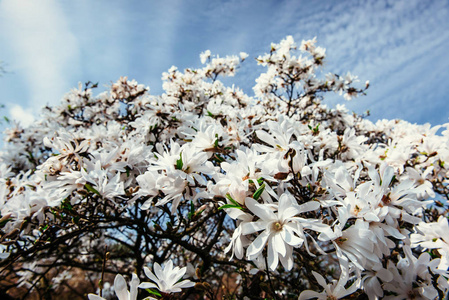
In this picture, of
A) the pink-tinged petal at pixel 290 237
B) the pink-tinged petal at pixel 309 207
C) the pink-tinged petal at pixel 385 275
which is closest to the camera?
the pink-tinged petal at pixel 290 237

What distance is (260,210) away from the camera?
3.29 ft

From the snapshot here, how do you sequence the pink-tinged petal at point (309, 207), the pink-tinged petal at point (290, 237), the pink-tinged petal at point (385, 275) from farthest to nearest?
the pink-tinged petal at point (385, 275) → the pink-tinged petal at point (309, 207) → the pink-tinged petal at point (290, 237)

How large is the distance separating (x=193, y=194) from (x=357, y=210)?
0.89 metres

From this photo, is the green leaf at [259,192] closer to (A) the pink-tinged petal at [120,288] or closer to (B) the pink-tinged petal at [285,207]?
(B) the pink-tinged petal at [285,207]

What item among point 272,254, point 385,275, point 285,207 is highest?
point 285,207

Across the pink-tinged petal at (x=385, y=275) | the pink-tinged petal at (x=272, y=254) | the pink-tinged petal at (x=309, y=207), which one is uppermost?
the pink-tinged petal at (x=309, y=207)

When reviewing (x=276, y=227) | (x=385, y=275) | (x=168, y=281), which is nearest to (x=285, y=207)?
(x=276, y=227)

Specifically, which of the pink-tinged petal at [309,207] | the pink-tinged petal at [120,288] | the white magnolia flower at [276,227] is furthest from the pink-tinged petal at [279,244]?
the pink-tinged petal at [120,288]

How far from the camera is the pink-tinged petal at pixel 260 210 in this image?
3.27 ft

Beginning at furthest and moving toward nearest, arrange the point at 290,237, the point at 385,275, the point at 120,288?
the point at 385,275 → the point at 120,288 → the point at 290,237

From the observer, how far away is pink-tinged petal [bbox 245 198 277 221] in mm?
997

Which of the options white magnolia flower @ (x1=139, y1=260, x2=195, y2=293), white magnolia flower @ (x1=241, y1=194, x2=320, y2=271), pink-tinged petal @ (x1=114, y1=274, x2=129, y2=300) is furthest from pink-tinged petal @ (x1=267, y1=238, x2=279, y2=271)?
pink-tinged petal @ (x1=114, y1=274, x2=129, y2=300)

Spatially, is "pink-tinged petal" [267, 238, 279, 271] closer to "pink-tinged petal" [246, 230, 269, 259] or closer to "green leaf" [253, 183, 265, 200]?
"pink-tinged petal" [246, 230, 269, 259]

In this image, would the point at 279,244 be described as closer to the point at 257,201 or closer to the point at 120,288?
the point at 257,201
